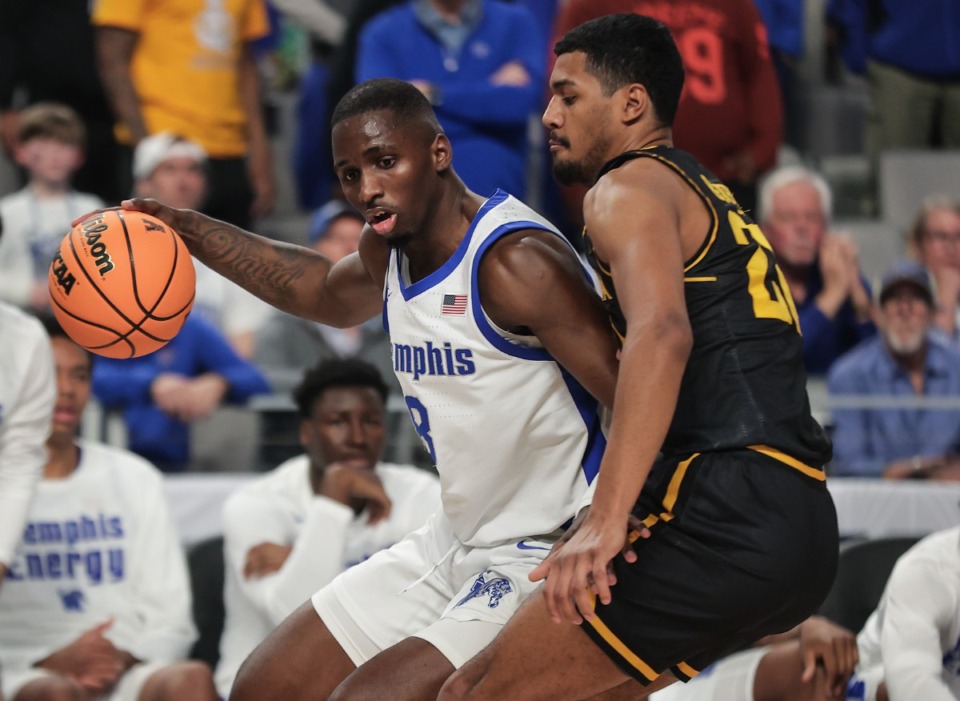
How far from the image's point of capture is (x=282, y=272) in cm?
431

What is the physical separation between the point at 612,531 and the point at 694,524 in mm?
271

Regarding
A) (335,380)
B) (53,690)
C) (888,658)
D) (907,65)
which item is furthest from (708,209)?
(907,65)

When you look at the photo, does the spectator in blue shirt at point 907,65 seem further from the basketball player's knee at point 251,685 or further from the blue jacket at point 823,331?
the basketball player's knee at point 251,685

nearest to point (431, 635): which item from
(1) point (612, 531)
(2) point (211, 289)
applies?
(1) point (612, 531)

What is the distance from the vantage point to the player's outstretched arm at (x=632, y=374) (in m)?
3.15

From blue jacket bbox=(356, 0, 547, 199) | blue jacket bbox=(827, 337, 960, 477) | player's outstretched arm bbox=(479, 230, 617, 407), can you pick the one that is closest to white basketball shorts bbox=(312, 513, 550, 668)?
player's outstretched arm bbox=(479, 230, 617, 407)

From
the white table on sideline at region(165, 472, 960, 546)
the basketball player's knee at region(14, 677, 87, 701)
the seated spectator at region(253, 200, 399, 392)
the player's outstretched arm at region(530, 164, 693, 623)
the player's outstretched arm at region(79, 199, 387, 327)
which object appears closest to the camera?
the player's outstretched arm at region(530, 164, 693, 623)

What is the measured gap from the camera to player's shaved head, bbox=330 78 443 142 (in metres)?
3.72

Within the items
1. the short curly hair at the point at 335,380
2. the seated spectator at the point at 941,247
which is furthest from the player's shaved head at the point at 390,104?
the seated spectator at the point at 941,247

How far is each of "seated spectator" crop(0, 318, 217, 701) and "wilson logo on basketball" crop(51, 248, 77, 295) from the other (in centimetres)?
162

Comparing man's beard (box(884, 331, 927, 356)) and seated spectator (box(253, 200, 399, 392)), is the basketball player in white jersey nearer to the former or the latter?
seated spectator (box(253, 200, 399, 392))

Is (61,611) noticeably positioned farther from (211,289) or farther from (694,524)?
(694,524)

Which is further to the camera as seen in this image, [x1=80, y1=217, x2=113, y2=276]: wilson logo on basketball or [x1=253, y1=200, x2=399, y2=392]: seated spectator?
[x1=253, y1=200, x2=399, y2=392]: seated spectator

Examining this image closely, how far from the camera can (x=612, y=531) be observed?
3.16 meters
